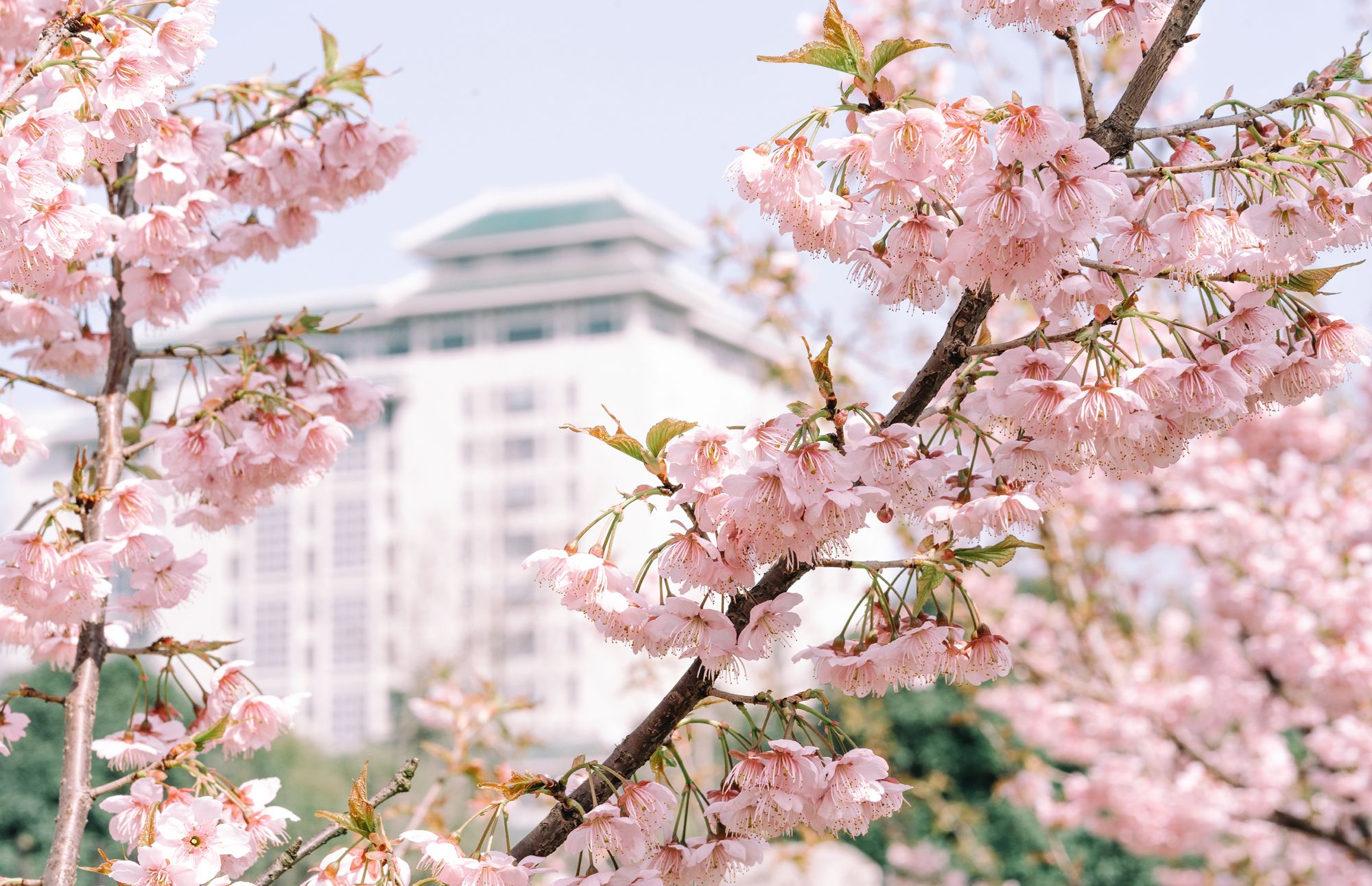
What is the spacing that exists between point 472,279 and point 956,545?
145 feet

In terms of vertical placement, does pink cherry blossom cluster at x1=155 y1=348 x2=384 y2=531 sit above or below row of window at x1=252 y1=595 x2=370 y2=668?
below

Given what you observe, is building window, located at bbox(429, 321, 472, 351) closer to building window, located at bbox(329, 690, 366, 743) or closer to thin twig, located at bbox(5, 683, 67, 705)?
building window, located at bbox(329, 690, 366, 743)

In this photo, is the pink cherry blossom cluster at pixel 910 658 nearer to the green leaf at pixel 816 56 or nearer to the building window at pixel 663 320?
the green leaf at pixel 816 56

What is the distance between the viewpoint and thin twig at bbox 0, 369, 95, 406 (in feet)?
6.44

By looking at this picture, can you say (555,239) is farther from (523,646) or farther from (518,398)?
(523,646)

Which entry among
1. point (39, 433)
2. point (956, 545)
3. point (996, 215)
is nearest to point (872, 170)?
point (996, 215)

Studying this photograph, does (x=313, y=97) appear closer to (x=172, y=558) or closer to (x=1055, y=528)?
(x=172, y=558)

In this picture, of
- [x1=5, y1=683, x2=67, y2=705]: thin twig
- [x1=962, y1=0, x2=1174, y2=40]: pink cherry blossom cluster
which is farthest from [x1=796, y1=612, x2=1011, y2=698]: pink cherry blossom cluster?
[x1=5, y1=683, x2=67, y2=705]: thin twig

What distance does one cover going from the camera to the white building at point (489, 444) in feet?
131

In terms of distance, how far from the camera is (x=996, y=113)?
131cm

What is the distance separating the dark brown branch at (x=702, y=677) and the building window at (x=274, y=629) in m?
42.9

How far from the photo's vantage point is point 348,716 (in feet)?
133

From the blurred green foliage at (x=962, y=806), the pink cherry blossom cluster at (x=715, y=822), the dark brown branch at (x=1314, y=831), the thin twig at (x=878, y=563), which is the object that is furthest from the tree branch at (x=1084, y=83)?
the blurred green foliage at (x=962, y=806)

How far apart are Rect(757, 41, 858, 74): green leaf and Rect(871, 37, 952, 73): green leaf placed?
0.08 feet
